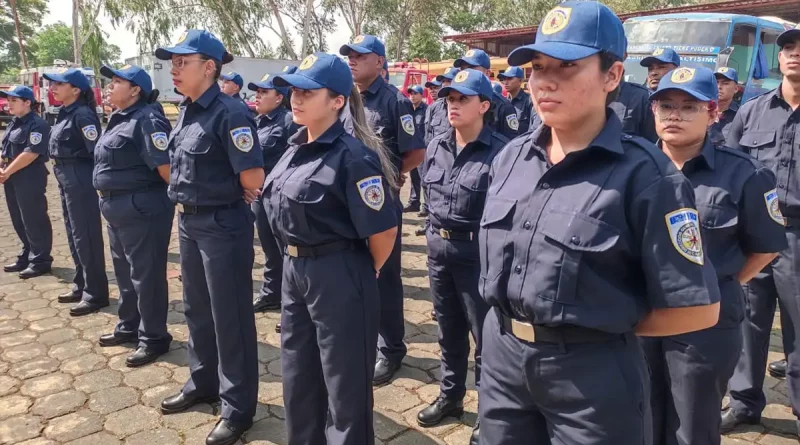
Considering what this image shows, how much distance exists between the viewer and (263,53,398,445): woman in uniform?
92.8 inches

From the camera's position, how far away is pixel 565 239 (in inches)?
57.3

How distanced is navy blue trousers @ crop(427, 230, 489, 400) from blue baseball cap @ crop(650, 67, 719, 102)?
1.16 m

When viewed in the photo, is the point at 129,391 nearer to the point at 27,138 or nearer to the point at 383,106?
the point at 383,106

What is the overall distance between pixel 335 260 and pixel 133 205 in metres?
2.07

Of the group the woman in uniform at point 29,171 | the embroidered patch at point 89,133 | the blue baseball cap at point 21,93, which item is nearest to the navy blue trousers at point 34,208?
the woman in uniform at point 29,171

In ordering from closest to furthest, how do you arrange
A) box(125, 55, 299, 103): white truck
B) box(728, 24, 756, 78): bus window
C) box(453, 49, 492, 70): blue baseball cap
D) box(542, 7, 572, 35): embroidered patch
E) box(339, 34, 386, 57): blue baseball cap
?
box(542, 7, 572, 35): embroidered patch → box(339, 34, 386, 57): blue baseball cap → box(453, 49, 492, 70): blue baseball cap → box(728, 24, 756, 78): bus window → box(125, 55, 299, 103): white truck

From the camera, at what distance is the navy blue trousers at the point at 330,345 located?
236 cm

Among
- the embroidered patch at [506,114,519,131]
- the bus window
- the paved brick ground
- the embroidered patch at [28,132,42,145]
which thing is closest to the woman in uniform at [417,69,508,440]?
the paved brick ground

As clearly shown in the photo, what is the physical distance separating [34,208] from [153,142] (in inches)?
116

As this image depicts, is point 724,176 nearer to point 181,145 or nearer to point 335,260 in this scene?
point 335,260

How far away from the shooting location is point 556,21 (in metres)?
1.54

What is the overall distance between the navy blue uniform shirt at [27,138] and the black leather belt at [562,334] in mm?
5575

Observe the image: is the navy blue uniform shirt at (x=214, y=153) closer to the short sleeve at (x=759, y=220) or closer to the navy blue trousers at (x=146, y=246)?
the navy blue trousers at (x=146, y=246)

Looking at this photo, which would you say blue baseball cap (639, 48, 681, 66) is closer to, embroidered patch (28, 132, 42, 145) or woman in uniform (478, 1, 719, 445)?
woman in uniform (478, 1, 719, 445)
